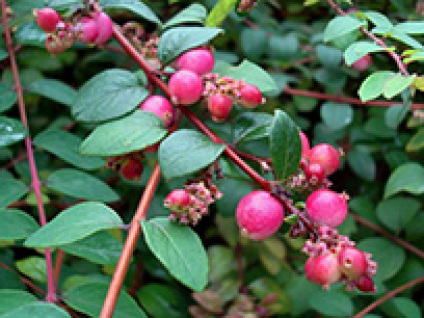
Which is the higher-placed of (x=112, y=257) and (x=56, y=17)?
(x=56, y=17)

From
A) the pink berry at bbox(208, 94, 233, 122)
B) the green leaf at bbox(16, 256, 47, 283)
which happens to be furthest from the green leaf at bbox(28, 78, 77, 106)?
the pink berry at bbox(208, 94, 233, 122)

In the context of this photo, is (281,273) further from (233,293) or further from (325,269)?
(325,269)

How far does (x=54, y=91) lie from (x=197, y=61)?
0.52 metres

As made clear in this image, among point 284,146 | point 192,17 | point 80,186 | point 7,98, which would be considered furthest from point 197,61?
point 7,98

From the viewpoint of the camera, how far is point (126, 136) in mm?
768

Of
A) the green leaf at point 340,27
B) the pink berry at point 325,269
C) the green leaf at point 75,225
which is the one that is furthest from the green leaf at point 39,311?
the green leaf at point 340,27

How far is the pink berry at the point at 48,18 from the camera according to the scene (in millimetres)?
898

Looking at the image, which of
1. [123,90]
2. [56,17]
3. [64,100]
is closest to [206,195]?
[123,90]

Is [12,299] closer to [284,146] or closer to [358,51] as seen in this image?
[284,146]

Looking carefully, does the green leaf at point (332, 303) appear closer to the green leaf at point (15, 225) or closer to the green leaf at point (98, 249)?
the green leaf at point (98, 249)

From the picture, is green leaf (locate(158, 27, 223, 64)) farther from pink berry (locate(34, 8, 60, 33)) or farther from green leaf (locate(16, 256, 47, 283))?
green leaf (locate(16, 256, 47, 283))

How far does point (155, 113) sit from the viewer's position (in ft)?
2.75

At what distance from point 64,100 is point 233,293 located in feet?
2.27

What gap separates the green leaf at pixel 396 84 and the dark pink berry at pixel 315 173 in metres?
0.15
